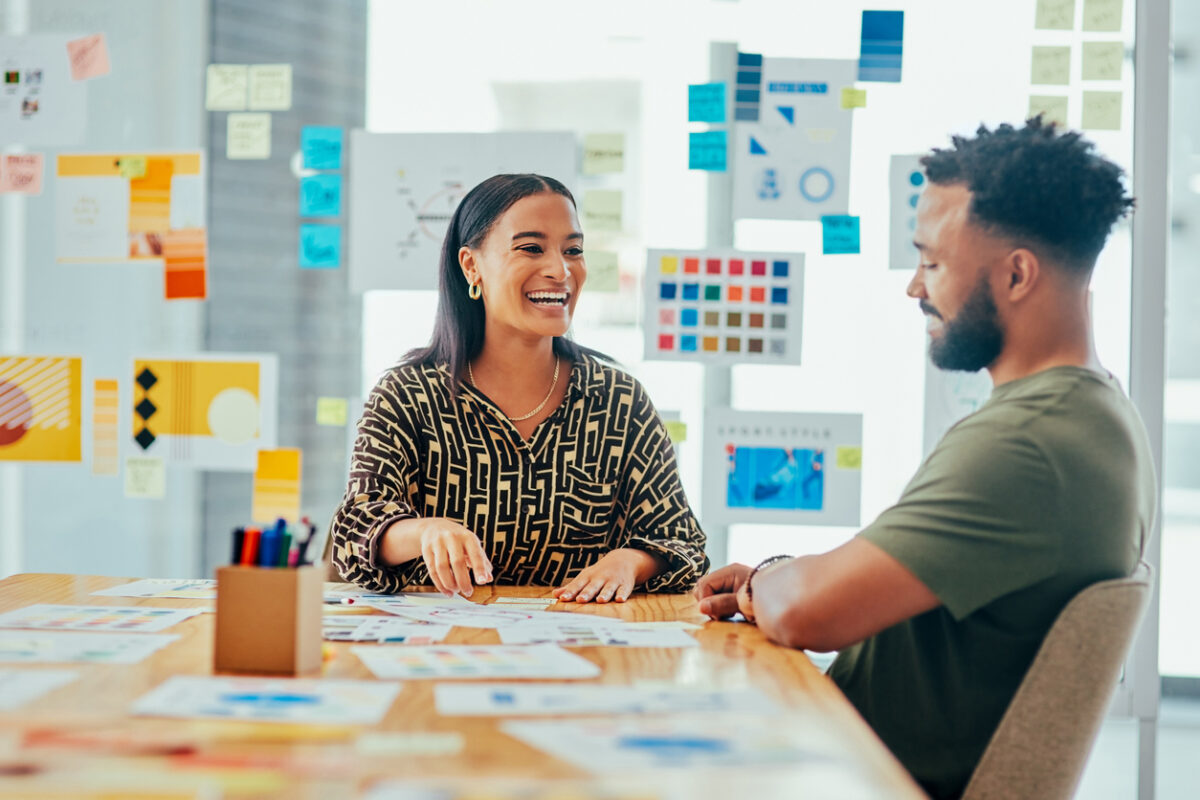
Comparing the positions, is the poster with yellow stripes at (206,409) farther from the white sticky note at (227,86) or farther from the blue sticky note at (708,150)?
the blue sticky note at (708,150)

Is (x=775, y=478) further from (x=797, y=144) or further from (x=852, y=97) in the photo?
(x=852, y=97)

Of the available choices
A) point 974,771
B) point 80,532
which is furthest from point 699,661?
point 80,532

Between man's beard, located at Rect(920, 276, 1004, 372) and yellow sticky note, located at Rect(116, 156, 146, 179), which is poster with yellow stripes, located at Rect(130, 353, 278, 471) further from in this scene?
man's beard, located at Rect(920, 276, 1004, 372)

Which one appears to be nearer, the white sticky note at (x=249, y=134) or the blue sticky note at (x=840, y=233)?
the blue sticky note at (x=840, y=233)

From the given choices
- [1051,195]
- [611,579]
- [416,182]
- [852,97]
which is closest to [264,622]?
[611,579]

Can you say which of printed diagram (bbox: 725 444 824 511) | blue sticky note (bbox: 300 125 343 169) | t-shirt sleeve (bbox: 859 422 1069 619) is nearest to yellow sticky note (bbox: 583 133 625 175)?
blue sticky note (bbox: 300 125 343 169)

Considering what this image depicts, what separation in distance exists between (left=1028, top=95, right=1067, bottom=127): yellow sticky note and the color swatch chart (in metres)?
0.64

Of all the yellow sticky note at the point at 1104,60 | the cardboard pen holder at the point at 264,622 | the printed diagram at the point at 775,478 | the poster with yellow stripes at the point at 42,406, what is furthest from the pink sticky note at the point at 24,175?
the yellow sticky note at the point at 1104,60

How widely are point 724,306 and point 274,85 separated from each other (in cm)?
125

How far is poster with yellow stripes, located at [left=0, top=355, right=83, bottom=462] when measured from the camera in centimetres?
277

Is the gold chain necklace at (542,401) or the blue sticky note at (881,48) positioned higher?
the blue sticky note at (881,48)

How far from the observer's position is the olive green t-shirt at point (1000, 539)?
1.16 metres

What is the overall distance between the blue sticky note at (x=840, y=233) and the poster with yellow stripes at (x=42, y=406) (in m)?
1.91

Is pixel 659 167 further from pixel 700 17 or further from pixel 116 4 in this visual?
pixel 116 4
